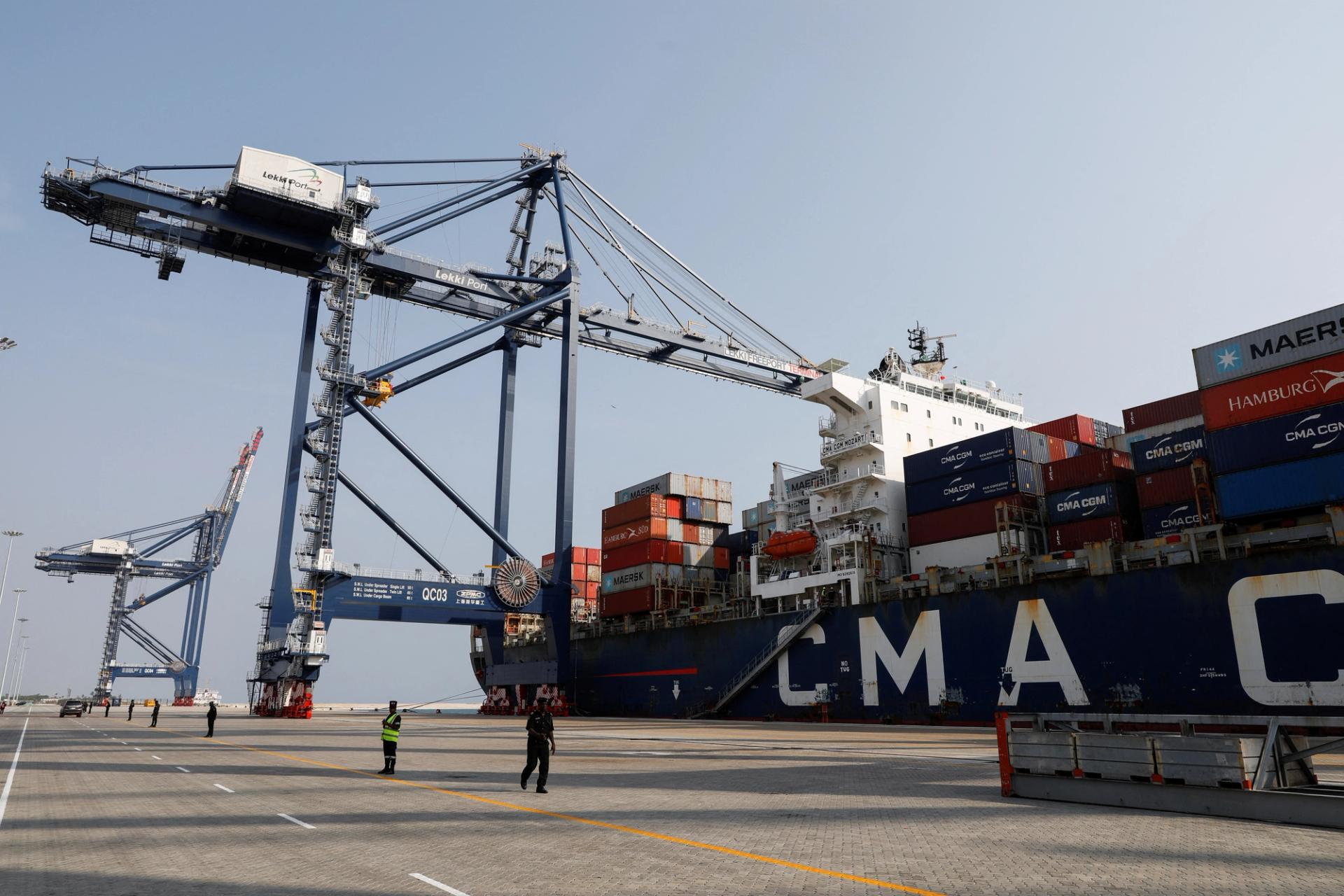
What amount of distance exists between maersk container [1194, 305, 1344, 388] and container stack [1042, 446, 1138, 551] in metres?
5.93

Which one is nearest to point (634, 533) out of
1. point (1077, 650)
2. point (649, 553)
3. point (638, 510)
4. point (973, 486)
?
point (638, 510)

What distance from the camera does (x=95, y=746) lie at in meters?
26.0

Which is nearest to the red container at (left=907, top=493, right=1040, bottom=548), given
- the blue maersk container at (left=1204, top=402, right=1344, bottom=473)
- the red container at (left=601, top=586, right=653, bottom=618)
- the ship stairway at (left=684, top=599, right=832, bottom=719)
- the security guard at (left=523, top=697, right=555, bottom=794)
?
the ship stairway at (left=684, top=599, right=832, bottom=719)

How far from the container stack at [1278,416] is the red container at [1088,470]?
541 cm

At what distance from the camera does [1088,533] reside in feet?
102

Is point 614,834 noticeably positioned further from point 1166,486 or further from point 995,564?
point 1166,486

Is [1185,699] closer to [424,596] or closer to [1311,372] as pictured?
[1311,372]

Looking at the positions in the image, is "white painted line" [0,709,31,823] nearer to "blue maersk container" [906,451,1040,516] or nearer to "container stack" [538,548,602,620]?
"blue maersk container" [906,451,1040,516]

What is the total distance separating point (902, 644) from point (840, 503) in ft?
32.2

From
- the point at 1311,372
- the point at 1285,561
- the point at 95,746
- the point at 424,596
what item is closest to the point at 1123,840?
the point at 1285,561

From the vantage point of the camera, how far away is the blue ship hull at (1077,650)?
75.7 feet

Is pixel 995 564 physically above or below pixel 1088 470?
below

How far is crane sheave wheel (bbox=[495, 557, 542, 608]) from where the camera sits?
44.7m

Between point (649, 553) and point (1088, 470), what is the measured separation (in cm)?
2433
